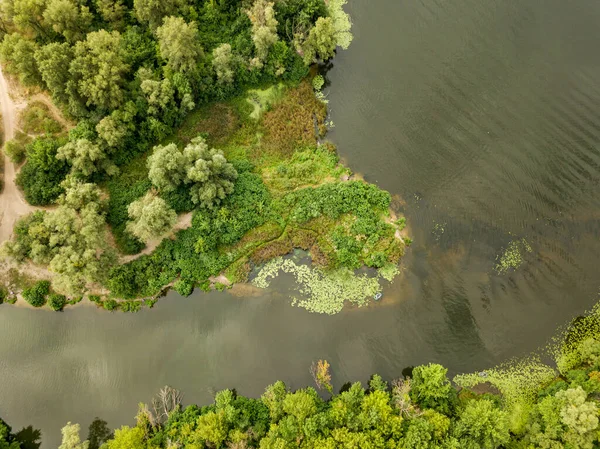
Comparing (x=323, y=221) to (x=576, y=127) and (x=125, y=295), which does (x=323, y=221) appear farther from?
(x=576, y=127)

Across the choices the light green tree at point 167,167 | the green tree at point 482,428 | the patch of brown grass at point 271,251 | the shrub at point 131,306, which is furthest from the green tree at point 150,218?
the green tree at point 482,428

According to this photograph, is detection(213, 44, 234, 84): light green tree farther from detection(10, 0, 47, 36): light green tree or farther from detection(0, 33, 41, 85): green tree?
detection(10, 0, 47, 36): light green tree

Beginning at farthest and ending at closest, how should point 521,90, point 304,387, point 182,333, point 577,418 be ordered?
point 521,90 → point 182,333 → point 304,387 → point 577,418

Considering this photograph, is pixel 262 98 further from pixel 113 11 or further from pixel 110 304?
pixel 110 304

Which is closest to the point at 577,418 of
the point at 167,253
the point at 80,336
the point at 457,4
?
the point at 167,253

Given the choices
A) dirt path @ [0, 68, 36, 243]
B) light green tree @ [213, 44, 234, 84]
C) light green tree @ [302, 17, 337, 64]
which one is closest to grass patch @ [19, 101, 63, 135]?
dirt path @ [0, 68, 36, 243]

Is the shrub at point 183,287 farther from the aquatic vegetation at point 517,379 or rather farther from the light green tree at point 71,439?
the aquatic vegetation at point 517,379
